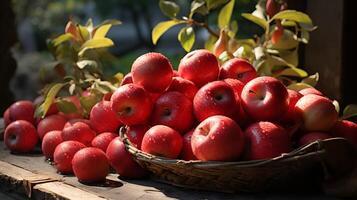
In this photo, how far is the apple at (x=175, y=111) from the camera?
150 centimetres

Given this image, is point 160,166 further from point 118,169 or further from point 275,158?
point 275,158

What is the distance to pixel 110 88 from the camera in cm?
184

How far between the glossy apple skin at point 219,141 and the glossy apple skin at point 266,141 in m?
0.03

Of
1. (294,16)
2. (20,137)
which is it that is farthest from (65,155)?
(294,16)

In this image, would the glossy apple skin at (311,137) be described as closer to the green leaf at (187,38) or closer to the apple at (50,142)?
the green leaf at (187,38)

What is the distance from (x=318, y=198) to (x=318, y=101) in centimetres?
26

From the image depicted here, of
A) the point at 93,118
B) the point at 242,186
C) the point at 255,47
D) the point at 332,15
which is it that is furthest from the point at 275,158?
the point at 332,15

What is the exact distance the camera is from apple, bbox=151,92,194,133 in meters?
1.50

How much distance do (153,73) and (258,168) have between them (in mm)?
422

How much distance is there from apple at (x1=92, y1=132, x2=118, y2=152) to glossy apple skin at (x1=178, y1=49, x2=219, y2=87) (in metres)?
0.31

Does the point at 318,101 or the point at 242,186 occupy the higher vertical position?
the point at 318,101

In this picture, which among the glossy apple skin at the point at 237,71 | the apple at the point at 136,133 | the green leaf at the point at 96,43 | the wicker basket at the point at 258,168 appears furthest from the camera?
the green leaf at the point at 96,43

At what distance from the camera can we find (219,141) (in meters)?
1.33

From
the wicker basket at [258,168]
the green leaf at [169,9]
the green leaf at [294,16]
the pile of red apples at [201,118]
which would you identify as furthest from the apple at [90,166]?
the green leaf at [294,16]
